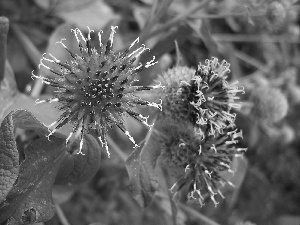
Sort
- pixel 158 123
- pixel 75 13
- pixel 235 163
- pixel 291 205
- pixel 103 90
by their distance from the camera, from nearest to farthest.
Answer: pixel 103 90 < pixel 158 123 < pixel 235 163 < pixel 75 13 < pixel 291 205

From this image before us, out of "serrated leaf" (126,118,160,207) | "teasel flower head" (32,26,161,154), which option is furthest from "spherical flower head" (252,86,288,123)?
"teasel flower head" (32,26,161,154)

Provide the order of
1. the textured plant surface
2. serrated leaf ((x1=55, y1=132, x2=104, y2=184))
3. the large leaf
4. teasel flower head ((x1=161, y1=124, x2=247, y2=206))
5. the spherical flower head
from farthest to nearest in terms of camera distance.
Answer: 1. the spherical flower head
2. teasel flower head ((x1=161, y1=124, x2=247, y2=206))
3. serrated leaf ((x1=55, y1=132, x2=104, y2=184))
4. the textured plant surface
5. the large leaf

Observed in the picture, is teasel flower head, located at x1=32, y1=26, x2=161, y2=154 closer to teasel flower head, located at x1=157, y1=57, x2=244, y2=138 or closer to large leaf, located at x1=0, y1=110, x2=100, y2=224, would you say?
large leaf, located at x1=0, y1=110, x2=100, y2=224

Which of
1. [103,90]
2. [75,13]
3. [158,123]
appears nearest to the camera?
[103,90]

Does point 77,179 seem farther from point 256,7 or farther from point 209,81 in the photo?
point 256,7

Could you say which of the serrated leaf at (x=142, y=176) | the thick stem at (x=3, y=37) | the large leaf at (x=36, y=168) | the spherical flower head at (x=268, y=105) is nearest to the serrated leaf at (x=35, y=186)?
the large leaf at (x=36, y=168)

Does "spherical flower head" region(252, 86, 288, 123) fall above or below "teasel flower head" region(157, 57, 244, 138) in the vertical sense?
below

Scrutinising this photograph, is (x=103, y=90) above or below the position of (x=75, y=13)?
below

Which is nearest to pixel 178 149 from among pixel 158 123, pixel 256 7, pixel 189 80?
Answer: pixel 158 123

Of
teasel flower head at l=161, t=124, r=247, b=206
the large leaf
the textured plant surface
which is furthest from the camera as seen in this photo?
teasel flower head at l=161, t=124, r=247, b=206
